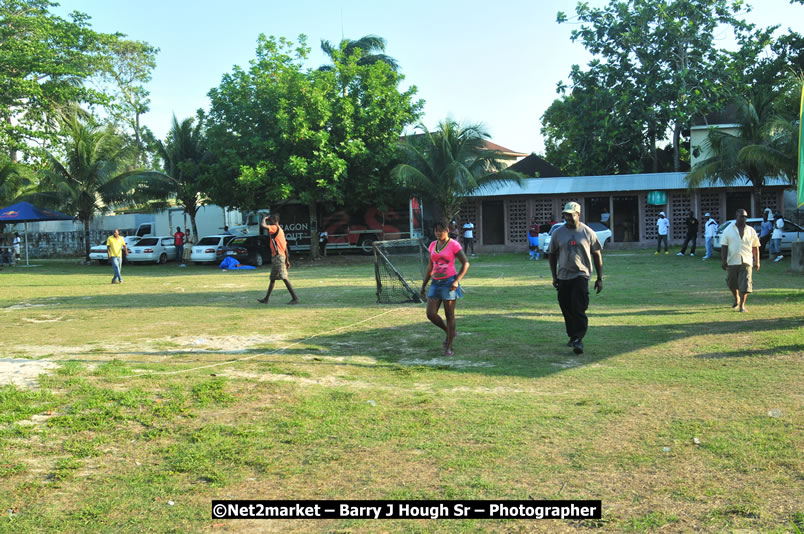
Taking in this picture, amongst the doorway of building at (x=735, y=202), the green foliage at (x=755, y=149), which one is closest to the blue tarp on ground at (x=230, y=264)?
the green foliage at (x=755, y=149)

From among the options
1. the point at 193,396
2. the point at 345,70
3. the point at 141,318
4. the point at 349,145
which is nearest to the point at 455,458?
the point at 193,396

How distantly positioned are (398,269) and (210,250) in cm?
1777

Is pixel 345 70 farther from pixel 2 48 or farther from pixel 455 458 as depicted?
pixel 455 458

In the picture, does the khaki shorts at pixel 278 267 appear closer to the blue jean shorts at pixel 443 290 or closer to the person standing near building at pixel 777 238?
the blue jean shorts at pixel 443 290

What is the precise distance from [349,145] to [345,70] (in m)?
3.99

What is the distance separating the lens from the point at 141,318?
12.3m

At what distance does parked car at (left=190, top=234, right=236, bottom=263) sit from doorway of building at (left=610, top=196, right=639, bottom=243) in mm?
18737

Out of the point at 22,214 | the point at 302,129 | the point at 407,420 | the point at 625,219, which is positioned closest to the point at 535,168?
the point at 625,219

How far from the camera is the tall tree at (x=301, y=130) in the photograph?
1110 inches

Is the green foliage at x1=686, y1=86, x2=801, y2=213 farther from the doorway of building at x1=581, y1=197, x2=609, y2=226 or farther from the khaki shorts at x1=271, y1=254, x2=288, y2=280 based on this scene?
the khaki shorts at x1=271, y1=254, x2=288, y2=280

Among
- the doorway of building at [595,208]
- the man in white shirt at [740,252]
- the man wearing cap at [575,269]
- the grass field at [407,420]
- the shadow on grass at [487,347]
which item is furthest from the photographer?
the doorway of building at [595,208]

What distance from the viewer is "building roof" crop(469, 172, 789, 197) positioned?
33.2 meters

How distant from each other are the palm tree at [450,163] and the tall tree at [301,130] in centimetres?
145

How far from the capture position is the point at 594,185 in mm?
33906
